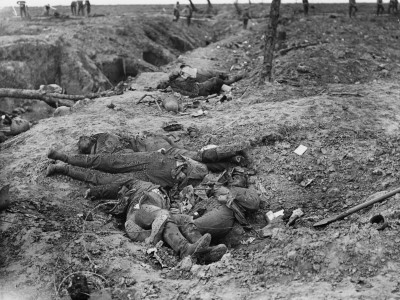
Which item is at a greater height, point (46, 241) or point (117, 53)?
point (117, 53)

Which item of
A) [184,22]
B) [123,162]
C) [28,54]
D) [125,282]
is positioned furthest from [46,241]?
[184,22]

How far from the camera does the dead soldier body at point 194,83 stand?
895 centimetres

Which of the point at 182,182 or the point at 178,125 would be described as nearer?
the point at 182,182

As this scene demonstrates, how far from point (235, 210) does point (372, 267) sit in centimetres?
167

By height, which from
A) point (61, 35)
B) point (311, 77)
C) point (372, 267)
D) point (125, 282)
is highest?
point (61, 35)

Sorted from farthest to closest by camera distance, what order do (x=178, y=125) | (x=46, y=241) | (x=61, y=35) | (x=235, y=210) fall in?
(x=61, y=35), (x=178, y=125), (x=235, y=210), (x=46, y=241)

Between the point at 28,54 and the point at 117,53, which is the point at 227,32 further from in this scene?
the point at 28,54

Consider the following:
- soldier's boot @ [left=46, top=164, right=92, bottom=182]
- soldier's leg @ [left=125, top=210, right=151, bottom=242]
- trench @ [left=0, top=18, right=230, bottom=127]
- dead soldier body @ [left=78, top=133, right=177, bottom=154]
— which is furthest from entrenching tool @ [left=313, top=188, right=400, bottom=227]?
trench @ [left=0, top=18, right=230, bottom=127]

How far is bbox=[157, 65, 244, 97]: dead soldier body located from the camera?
29.3 feet

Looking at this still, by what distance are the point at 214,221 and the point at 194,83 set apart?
17.1 ft

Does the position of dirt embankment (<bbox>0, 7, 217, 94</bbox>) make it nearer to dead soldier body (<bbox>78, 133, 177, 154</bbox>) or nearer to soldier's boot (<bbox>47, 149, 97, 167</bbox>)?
dead soldier body (<bbox>78, 133, 177, 154</bbox>)

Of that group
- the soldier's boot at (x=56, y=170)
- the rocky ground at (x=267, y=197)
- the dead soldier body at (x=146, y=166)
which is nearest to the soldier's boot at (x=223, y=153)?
the dead soldier body at (x=146, y=166)

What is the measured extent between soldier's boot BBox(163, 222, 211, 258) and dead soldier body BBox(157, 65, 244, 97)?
203 inches

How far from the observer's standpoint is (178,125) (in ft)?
22.6
